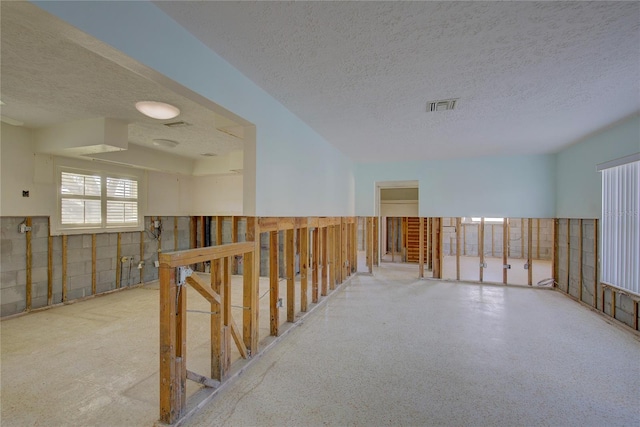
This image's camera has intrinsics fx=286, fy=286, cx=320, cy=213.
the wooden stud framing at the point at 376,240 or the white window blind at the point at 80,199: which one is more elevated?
the white window blind at the point at 80,199

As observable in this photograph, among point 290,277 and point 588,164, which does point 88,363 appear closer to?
point 290,277

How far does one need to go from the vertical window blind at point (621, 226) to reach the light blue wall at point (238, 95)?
150 inches

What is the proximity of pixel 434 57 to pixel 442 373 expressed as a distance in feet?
8.45

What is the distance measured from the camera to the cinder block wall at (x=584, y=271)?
3582mm

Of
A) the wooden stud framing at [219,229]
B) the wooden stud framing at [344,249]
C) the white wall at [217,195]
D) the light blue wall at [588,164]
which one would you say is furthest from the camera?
the white wall at [217,195]

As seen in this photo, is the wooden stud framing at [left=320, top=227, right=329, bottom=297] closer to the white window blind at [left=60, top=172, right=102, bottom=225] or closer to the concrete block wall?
the white window blind at [left=60, top=172, right=102, bottom=225]

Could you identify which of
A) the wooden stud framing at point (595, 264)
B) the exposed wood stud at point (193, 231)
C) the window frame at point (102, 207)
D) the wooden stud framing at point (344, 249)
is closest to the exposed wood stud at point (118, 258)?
the window frame at point (102, 207)

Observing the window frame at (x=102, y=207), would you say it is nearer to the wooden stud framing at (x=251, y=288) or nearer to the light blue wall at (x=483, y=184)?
the wooden stud framing at (x=251, y=288)

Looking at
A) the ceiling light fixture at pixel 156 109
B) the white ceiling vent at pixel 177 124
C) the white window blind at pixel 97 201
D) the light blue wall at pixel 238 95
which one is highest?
the white ceiling vent at pixel 177 124

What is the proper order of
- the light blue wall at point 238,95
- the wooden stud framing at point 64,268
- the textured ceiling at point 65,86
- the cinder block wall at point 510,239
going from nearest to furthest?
the light blue wall at point 238,95 → the textured ceiling at point 65,86 → the wooden stud framing at point 64,268 → the cinder block wall at point 510,239

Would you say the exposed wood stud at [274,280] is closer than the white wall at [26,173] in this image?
Yes

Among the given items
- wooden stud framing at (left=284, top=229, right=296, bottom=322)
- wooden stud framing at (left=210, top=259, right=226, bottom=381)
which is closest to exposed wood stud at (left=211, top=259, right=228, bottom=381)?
wooden stud framing at (left=210, top=259, right=226, bottom=381)

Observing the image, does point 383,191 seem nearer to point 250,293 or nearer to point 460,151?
point 460,151

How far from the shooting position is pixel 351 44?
6.57ft
